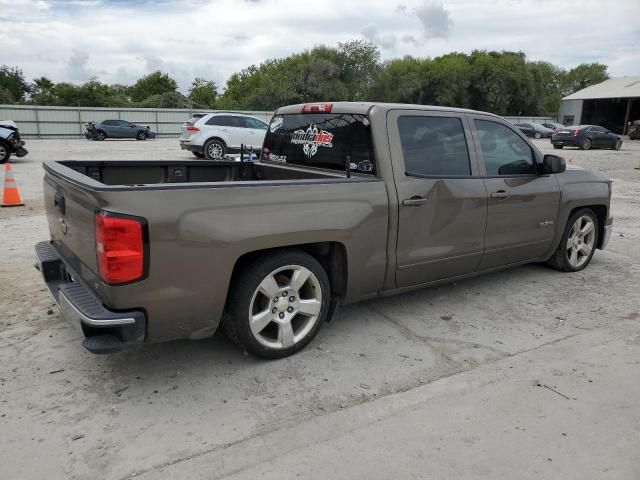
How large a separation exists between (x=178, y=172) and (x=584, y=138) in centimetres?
2885

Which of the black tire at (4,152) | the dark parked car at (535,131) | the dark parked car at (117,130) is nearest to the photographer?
the black tire at (4,152)

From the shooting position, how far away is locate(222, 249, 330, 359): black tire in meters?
3.34

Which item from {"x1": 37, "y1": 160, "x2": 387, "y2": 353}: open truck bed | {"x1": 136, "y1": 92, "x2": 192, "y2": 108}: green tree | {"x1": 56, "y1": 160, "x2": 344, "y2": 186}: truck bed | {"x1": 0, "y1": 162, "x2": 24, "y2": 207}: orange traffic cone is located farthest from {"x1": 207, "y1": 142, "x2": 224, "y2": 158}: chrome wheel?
{"x1": 136, "y1": 92, "x2": 192, "y2": 108}: green tree

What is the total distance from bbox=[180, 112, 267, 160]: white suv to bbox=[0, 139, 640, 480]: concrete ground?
1274 centimetres

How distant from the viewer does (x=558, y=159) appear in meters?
4.95

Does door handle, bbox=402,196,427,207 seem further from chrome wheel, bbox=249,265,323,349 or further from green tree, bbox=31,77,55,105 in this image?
green tree, bbox=31,77,55,105

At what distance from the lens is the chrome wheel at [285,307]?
3.47m

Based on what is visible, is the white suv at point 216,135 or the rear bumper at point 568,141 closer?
the white suv at point 216,135

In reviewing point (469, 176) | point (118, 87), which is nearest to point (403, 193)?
point (469, 176)

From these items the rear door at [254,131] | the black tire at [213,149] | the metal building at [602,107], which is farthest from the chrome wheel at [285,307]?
the metal building at [602,107]

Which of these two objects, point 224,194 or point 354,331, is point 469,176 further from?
point 224,194

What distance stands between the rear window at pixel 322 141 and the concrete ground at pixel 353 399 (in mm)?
1335

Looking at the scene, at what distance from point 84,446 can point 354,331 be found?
2138 millimetres

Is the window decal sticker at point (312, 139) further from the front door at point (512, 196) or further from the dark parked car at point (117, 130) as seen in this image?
the dark parked car at point (117, 130)
